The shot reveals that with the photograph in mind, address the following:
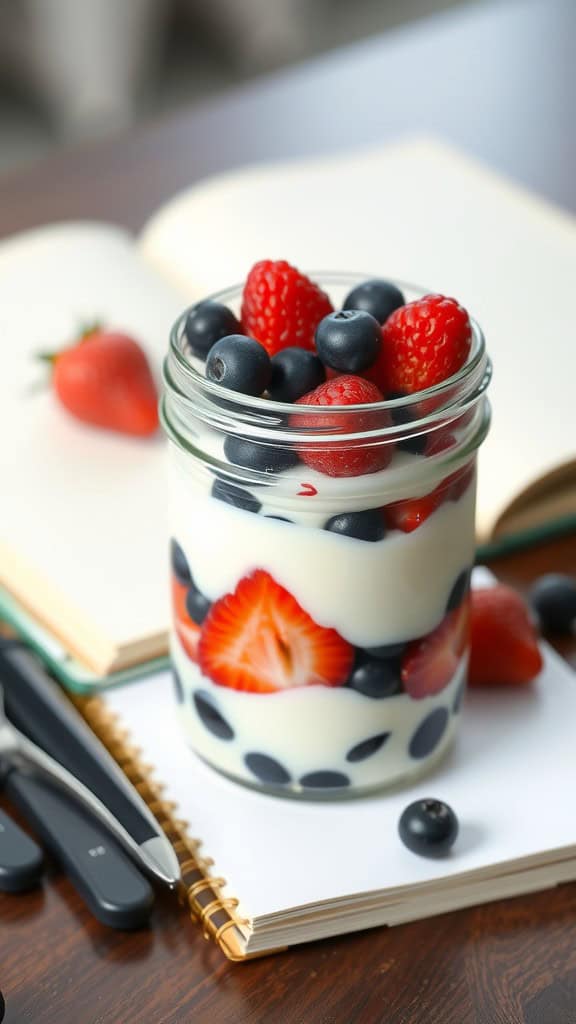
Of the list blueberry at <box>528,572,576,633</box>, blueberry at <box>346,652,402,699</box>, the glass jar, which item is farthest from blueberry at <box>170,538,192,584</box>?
blueberry at <box>528,572,576,633</box>

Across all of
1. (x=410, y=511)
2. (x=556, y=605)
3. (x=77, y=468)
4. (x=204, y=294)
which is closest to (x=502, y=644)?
(x=556, y=605)

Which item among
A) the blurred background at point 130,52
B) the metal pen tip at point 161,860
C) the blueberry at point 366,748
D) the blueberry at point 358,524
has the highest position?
the blueberry at point 358,524

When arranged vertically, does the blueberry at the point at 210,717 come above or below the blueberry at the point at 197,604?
below

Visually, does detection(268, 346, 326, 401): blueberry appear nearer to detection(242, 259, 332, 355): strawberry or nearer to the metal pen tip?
detection(242, 259, 332, 355): strawberry

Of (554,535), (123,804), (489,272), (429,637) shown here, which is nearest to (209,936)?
(123,804)

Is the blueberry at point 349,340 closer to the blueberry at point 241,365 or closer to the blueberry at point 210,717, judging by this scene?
the blueberry at point 241,365

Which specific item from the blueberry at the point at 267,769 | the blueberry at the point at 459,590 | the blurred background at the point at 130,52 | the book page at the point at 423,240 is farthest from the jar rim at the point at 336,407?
the blurred background at the point at 130,52

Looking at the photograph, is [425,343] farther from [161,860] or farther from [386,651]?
[161,860]
